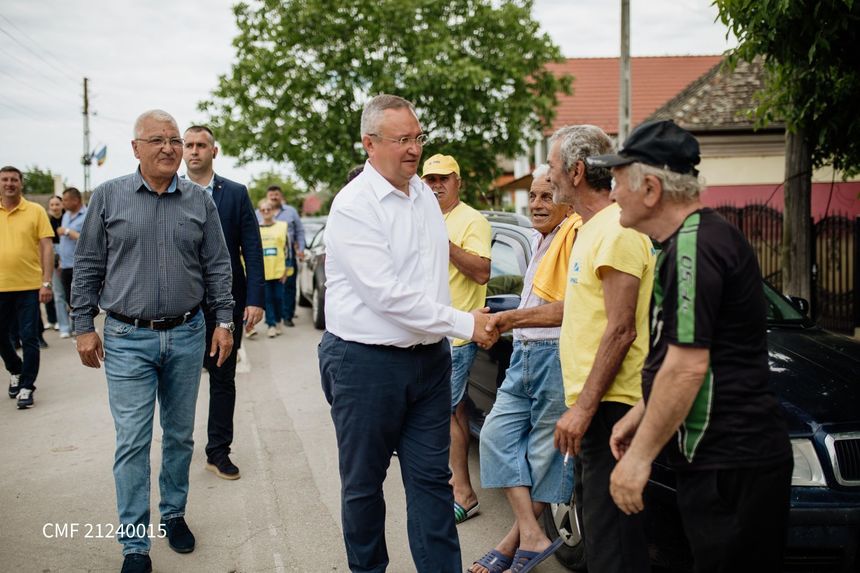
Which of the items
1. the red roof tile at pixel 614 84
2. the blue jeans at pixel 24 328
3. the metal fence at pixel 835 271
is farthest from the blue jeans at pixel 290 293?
the red roof tile at pixel 614 84

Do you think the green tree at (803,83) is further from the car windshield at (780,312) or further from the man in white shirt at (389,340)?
the man in white shirt at (389,340)

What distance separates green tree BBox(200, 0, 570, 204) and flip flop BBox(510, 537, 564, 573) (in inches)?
793

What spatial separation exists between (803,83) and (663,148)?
6524 millimetres

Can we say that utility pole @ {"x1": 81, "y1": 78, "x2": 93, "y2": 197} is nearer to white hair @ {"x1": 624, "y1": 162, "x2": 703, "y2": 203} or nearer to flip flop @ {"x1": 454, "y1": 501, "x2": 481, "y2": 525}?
flip flop @ {"x1": 454, "y1": 501, "x2": 481, "y2": 525}

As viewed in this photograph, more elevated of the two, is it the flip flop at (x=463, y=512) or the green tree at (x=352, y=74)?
the green tree at (x=352, y=74)

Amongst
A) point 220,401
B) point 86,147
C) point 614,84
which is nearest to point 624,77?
point 220,401

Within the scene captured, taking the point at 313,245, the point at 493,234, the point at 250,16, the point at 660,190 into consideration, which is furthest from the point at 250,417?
the point at 250,16

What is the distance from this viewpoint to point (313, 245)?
1448cm

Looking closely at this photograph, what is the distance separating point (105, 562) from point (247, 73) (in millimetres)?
21801

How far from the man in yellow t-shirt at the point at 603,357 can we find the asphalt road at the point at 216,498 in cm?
127

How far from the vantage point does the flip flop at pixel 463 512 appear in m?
4.77

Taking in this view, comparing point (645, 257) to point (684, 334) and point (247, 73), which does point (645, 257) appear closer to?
point (684, 334)

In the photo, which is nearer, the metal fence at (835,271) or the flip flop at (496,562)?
the flip flop at (496,562)

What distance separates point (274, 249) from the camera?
11.8 m
